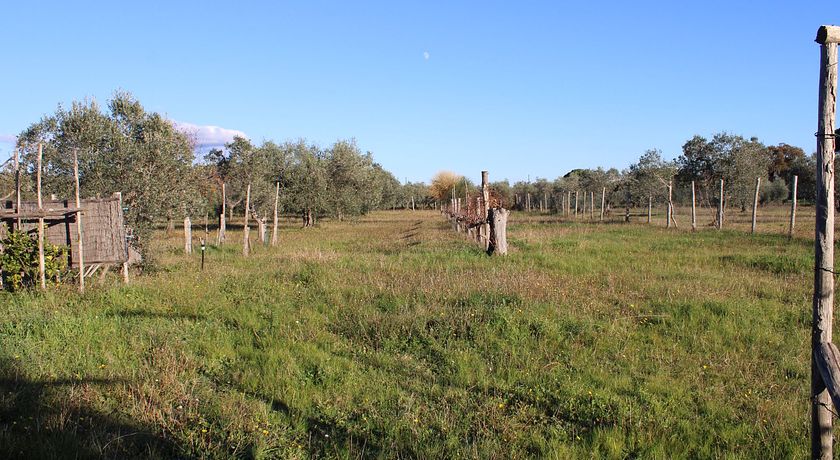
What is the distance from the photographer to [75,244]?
1155 centimetres

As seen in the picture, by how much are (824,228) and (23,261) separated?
12.4 m

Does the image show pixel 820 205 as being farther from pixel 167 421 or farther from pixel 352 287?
pixel 352 287

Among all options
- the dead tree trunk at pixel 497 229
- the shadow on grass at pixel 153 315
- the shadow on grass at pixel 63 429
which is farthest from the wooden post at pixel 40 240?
the dead tree trunk at pixel 497 229

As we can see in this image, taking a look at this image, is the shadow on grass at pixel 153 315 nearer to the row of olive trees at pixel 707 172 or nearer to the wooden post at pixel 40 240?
the wooden post at pixel 40 240

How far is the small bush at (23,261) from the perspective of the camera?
10172 millimetres

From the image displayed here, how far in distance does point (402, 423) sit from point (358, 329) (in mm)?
3201

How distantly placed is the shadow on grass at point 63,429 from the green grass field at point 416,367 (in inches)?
0.8

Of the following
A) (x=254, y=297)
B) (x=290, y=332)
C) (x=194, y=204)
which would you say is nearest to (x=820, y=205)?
(x=290, y=332)

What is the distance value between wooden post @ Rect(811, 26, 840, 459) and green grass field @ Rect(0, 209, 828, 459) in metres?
0.82

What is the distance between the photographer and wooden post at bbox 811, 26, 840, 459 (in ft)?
11.8

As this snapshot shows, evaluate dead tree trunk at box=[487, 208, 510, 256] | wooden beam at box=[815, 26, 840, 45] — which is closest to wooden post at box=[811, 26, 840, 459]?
wooden beam at box=[815, 26, 840, 45]

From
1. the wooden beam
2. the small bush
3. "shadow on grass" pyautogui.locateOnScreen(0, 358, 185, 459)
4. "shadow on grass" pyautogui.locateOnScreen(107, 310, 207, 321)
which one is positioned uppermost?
the wooden beam

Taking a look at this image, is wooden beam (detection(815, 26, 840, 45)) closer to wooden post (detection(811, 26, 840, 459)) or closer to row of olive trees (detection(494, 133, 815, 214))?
wooden post (detection(811, 26, 840, 459))

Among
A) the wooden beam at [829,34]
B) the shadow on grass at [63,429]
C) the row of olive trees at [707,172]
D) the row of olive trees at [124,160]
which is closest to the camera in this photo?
the wooden beam at [829,34]
